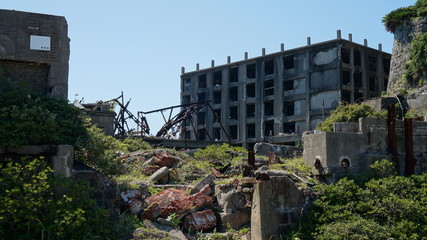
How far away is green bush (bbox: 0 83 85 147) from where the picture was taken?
980 centimetres

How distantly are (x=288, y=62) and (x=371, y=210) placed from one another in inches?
1300

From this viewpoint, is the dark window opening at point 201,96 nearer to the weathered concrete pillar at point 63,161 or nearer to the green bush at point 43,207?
the weathered concrete pillar at point 63,161

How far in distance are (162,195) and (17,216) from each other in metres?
3.27

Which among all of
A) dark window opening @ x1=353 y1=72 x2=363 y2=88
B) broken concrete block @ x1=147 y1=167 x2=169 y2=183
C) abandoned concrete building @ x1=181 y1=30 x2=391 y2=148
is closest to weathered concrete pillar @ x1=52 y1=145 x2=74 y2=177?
broken concrete block @ x1=147 y1=167 x2=169 y2=183

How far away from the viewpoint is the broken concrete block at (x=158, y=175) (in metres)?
12.6

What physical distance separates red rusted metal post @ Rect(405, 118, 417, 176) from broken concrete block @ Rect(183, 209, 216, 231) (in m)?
4.82

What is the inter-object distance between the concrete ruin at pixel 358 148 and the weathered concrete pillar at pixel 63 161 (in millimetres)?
5246

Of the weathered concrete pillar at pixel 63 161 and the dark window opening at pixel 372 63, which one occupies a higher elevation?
the dark window opening at pixel 372 63

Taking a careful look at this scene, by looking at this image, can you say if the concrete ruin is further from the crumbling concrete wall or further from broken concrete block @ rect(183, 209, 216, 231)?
broken concrete block @ rect(183, 209, 216, 231)

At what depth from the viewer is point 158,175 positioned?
12781mm

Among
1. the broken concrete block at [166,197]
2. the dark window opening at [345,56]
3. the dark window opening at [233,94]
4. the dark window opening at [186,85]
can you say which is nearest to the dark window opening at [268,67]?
the dark window opening at [233,94]

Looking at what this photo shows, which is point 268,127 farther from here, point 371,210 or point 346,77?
point 371,210

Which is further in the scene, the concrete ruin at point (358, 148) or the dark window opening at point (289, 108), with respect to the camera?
the dark window opening at point (289, 108)

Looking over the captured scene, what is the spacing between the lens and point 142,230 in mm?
9773
